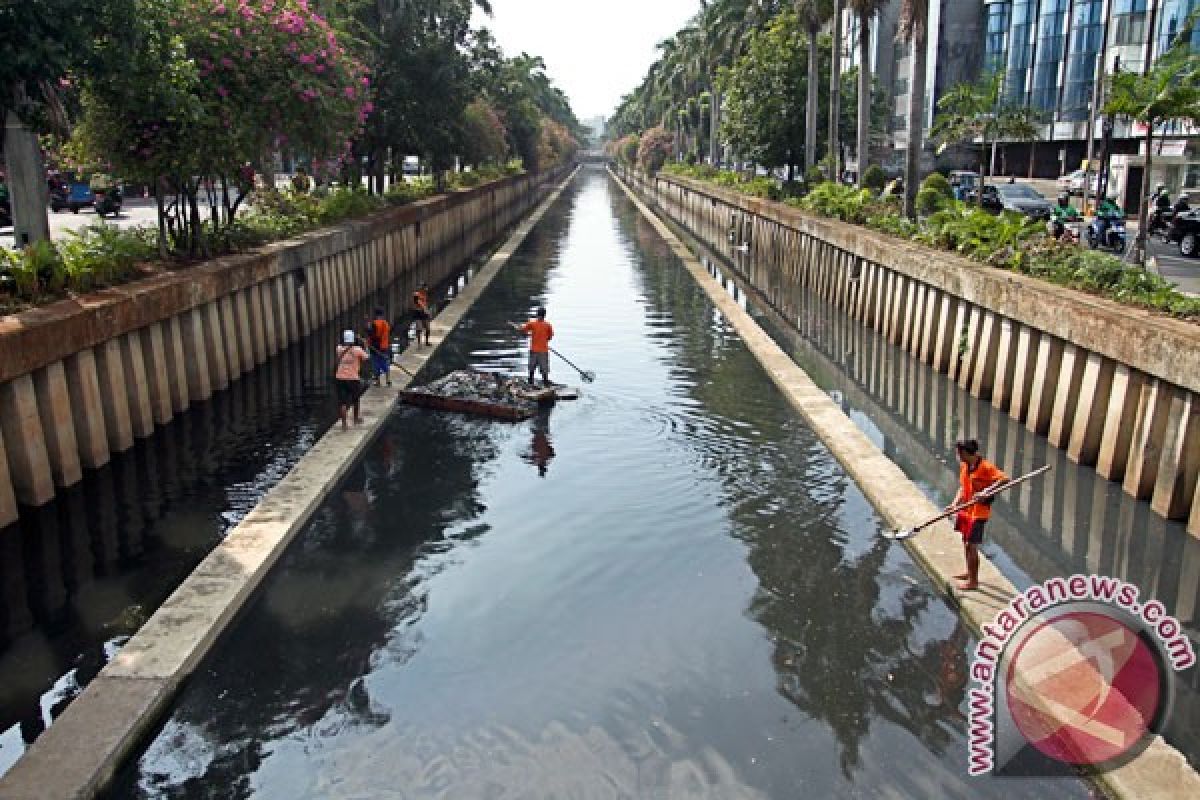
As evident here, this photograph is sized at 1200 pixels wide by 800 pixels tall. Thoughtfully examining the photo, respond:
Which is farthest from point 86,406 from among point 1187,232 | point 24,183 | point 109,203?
point 109,203

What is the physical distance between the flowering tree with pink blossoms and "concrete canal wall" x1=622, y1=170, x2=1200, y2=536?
42.0 ft

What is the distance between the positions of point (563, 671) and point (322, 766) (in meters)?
2.21

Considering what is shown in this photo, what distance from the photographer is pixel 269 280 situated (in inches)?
864

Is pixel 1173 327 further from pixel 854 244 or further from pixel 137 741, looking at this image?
pixel 854 244

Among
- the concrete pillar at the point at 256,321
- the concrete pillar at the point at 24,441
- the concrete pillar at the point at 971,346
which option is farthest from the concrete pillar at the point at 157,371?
the concrete pillar at the point at 971,346

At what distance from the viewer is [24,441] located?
1193 centimetres

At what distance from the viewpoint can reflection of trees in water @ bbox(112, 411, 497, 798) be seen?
784cm

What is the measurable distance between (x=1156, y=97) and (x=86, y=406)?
871 inches

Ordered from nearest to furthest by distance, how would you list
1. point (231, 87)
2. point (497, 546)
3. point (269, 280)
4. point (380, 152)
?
1. point (497, 546)
2. point (231, 87)
3. point (269, 280)
4. point (380, 152)

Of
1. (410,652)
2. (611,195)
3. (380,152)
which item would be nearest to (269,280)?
(410,652)

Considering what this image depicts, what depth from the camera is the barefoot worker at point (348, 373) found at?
15383mm

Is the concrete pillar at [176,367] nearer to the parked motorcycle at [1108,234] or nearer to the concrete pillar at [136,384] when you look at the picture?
the concrete pillar at [136,384]

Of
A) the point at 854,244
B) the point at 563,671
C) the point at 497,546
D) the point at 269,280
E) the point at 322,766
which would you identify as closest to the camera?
the point at 322,766

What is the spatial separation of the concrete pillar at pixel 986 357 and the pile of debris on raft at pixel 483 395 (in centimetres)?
744
